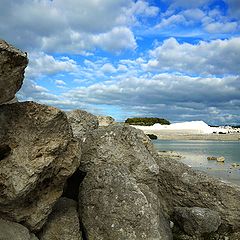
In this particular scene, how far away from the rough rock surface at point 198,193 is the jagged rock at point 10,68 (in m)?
6.43

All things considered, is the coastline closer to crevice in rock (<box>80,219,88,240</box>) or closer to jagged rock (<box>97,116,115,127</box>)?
jagged rock (<box>97,116,115,127</box>)

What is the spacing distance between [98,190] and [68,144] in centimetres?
137

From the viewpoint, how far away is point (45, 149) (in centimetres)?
918

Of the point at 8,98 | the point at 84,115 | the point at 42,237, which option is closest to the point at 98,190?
the point at 42,237

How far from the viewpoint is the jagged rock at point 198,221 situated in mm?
11805

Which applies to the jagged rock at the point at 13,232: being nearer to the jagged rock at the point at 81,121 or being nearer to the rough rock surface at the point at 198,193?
the rough rock surface at the point at 198,193

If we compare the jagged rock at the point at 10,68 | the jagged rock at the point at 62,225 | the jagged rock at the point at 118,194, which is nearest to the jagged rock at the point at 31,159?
the jagged rock at the point at 62,225

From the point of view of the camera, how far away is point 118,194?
32.8ft

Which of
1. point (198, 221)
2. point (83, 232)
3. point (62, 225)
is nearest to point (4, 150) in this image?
point (62, 225)

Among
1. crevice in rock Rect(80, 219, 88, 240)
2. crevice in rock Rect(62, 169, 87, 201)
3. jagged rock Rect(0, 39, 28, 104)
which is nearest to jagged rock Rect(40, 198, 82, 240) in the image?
crevice in rock Rect(80, 219, 88, 240)

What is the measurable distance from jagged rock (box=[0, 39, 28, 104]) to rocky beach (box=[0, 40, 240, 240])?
0.02 m

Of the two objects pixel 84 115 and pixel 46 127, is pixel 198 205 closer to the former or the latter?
pixel 84 115

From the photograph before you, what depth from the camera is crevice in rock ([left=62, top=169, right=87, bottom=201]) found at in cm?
1170

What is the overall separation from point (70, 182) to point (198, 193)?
13.2 feet
